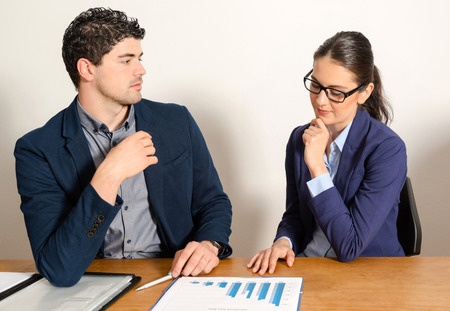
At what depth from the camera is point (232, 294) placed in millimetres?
1363

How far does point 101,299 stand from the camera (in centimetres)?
139

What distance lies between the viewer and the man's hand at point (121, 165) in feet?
5.16

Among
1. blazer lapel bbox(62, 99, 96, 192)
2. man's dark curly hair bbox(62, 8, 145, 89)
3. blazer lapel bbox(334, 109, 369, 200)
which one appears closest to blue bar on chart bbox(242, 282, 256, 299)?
blazer lapel bbox(334, 109, 369, 200)

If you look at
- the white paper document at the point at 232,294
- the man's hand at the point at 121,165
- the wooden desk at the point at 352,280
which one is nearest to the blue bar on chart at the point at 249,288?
the white paper document at the point at 232,294

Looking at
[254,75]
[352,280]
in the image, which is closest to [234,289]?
[352,280]

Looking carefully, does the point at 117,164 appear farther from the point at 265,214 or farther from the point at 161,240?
the point at 265,214

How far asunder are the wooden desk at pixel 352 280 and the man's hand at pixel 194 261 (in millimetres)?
30

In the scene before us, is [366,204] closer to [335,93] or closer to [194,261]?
[335,93]

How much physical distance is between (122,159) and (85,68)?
50cm

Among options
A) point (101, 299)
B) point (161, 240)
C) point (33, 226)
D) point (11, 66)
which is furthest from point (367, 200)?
point (11, 66)

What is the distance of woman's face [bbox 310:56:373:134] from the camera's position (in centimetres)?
185

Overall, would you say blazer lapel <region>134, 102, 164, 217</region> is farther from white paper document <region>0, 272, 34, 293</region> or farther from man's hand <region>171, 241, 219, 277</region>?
white paper document <region>0, 272, 34, 293</region>

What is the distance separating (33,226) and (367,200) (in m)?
1.01

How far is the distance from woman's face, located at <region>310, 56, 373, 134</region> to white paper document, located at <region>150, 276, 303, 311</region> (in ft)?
2.12
